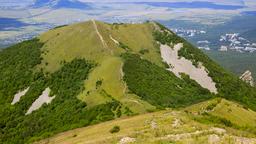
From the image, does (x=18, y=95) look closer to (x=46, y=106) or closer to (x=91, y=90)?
(x=46, y=106)

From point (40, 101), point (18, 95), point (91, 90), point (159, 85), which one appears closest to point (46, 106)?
point (40, 101)

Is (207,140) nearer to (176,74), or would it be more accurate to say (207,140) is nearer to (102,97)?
(102,97)

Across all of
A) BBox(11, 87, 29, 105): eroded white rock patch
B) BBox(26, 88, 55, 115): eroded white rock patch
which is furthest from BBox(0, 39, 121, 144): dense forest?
BBox(11, 87, 29, 105): eroded white rock patch

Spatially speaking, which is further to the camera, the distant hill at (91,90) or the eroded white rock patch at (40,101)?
the eroded white rock patch at (40,101)

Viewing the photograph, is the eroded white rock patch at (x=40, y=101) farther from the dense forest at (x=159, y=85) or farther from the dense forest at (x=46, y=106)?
the dense forest at (x=159, y=85)

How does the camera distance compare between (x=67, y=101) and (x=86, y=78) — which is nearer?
(x=67, y=101)

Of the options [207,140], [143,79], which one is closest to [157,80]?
[143,79]

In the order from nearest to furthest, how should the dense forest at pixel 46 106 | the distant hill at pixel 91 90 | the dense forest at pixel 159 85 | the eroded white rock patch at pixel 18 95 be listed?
the dense forest at pixel 46 106
the distant hill at pixel 91 90
the dense forest at pixel 159 85
the eroded white rock patch at pixel 18 95

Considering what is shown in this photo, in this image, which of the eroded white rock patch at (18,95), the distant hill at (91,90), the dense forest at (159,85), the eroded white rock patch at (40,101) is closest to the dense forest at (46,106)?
the distant hill at (91,90)

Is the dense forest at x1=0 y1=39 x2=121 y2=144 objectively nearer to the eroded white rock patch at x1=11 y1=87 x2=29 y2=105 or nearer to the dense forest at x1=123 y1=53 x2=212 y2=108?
the eroded white rock patch at x1=11 y1=87 x2=29 y2=105

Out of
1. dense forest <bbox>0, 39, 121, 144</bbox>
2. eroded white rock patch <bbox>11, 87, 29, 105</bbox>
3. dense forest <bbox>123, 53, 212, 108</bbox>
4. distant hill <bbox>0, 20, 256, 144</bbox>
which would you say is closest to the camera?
dense forest <bbox>0, 39, 121, 144</bbox>

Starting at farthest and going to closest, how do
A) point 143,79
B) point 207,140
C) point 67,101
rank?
point 143,79 → point 67,101 → point 207,140
